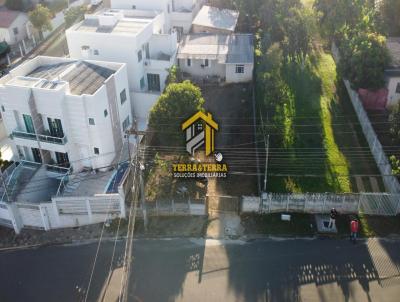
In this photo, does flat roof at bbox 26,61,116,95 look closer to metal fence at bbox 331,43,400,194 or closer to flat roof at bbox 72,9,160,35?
flat roof at bbox 72,9,160,35

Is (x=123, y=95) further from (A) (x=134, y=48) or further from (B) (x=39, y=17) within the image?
(B) (x=39, y=17)

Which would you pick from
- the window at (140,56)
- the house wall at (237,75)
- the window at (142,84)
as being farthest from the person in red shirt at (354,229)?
the window at (140,56)

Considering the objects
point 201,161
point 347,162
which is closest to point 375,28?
point 347,162

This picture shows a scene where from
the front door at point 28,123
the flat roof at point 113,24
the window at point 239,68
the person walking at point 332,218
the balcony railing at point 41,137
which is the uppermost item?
the flat roof at point 113,24

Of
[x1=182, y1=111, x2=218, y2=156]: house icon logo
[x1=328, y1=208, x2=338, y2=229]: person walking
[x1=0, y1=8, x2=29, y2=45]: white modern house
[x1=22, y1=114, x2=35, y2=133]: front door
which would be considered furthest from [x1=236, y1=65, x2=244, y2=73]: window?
[x1=0, y1=8, x2=29, y2=45]: white modern house

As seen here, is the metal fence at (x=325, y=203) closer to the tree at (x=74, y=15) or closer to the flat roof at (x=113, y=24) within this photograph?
the flat roof at (x=113, y=24)

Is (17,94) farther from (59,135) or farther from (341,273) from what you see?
(341,273)
